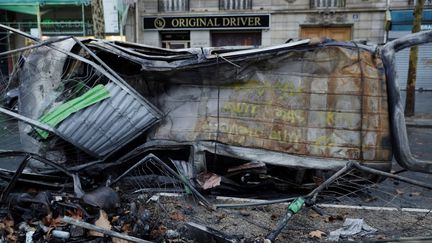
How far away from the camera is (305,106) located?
4477 mm

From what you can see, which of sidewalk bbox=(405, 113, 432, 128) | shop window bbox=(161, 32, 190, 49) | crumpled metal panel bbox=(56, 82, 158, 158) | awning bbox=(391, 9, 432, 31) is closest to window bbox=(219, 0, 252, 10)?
shop window bbox=(161, 32, 190, 49)

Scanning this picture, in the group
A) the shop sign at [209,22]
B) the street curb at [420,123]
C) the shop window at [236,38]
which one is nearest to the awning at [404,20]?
the shop sign at [209,22]

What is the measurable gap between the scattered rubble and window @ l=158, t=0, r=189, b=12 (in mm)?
14928

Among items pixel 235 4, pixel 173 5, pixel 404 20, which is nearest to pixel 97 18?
pixel 173 5

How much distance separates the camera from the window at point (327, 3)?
18000 mm

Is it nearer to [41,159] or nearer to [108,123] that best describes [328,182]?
[108,123]

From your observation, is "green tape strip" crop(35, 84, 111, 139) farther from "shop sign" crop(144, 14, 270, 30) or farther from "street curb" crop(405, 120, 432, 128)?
"shop sign" crop(144, 14, 270, 30)

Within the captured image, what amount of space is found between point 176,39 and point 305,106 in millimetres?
15858

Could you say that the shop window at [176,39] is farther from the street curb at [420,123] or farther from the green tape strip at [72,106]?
the green tape strip at [72,106]

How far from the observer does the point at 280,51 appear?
4422 millimetres

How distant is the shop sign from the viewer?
18656mm

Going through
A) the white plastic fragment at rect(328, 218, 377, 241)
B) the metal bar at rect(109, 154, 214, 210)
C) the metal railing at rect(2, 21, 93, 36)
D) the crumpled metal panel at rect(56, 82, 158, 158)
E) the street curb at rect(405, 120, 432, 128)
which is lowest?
the street curb at rect(405, 120, 432, 128)

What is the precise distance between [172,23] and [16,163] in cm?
1498

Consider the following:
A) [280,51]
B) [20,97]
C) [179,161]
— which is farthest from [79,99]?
[280,51]
